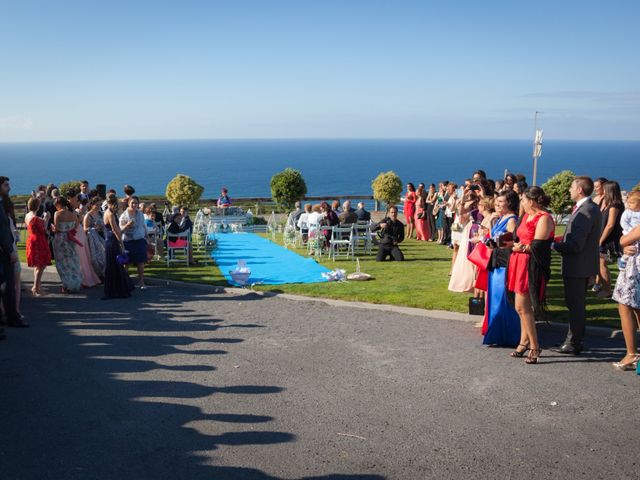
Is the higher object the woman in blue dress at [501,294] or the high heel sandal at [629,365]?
the woman in blue dress at [501,294]

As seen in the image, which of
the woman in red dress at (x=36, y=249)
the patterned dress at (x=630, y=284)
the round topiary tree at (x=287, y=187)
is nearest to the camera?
the patterned dress at (x=630, y=284)

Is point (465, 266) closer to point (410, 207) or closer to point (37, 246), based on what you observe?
point (37, 246)

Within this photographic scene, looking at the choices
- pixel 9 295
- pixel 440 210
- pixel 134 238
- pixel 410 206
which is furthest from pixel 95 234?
pixel 410 206

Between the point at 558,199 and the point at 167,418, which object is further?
the point at 558,199

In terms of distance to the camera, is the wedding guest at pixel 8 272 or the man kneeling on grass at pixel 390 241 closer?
the wedding guest at pixel 8 272

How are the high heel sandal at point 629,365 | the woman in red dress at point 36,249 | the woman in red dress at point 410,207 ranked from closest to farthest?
the high heel sandal at point 629,365 → the woman in red dress at point 36,249 → the woman in red dress at point 410,207

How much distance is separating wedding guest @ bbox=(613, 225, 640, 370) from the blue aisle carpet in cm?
647

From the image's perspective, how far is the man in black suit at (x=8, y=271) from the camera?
826cm

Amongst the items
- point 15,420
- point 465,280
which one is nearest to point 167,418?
point 15,420

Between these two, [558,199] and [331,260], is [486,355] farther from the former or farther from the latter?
[558,199]

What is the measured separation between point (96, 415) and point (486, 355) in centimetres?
444

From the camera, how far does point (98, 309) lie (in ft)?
32.7

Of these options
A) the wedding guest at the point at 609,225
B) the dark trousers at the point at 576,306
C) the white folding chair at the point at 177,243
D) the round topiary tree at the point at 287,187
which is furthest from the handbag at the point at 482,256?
the round topiary tree at the point at 287,187

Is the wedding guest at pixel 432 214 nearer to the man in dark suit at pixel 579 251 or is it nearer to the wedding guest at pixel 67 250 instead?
the wedding guest at pixel 67 250
